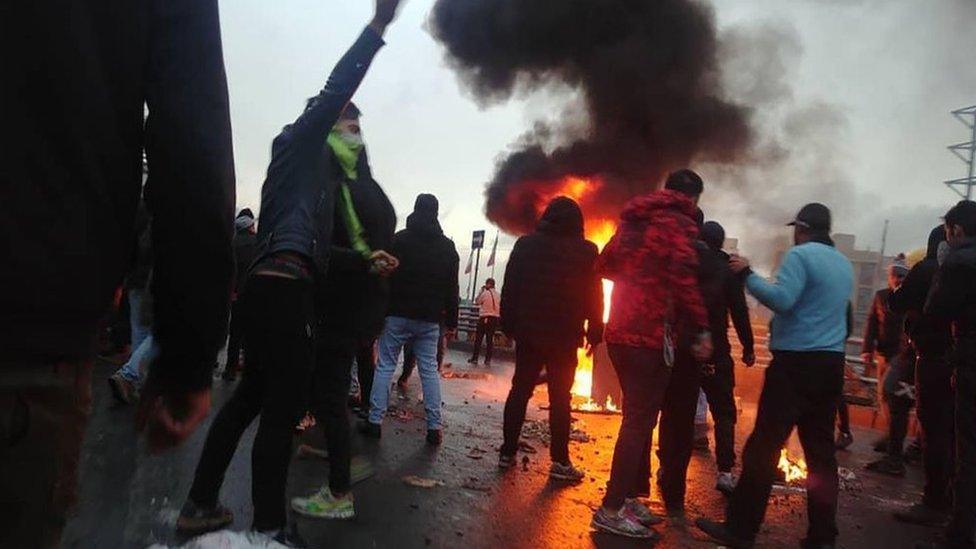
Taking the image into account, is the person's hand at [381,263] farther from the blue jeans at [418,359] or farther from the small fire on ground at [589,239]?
the small fire on ground at [589,239]

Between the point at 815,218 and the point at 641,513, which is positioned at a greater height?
the point at 815,218

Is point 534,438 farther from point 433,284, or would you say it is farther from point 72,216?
point 72,216

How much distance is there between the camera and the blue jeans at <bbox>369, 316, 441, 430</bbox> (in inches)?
236

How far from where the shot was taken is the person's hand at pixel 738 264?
4.36 m

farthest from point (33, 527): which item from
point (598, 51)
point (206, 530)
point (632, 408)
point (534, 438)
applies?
point (598, 51)

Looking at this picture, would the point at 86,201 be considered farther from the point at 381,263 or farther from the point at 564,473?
the point at 564,473

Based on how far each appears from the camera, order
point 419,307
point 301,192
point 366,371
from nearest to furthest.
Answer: point 301,192 → point 419,307 → point 366,371

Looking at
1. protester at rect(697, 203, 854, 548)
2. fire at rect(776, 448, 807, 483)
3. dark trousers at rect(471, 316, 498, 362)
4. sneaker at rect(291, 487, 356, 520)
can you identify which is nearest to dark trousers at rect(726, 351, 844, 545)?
protester at rect(697, 203, 854, 548)

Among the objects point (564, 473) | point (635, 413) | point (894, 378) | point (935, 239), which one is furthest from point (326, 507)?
point (894, 378)

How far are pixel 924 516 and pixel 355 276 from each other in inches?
173

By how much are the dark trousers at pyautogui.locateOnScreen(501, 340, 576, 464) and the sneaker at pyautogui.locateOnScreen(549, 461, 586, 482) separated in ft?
0.14

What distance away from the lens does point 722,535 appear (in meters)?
4.17

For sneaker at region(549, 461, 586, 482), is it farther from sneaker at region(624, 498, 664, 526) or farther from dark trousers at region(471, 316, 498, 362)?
dark trousers at region(471, 316, 498, 362)

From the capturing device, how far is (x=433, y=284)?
6.15 metres
